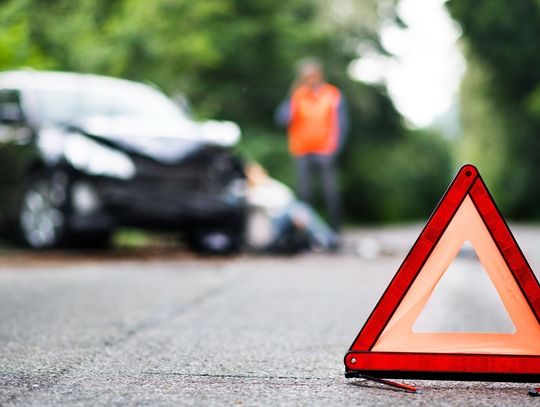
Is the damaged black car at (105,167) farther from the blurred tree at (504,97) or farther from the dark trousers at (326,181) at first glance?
the blurred tree at (504,97)

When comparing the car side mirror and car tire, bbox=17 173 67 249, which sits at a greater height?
the car side mirror

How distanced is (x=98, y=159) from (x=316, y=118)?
3.32m

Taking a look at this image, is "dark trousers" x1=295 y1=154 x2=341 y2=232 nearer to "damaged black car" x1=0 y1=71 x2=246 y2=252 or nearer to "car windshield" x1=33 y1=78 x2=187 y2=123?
A: "damaged black car" x1=0 y1=71 x2=246 y2=252

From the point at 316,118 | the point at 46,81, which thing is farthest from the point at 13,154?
the point at 316,118

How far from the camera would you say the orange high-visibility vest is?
1212 centimetres

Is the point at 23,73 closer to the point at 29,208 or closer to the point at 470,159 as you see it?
the point at 29,208

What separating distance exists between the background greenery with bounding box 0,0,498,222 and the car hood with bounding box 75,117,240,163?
2.02 m

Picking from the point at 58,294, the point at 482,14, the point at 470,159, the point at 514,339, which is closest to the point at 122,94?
the point at 482,14

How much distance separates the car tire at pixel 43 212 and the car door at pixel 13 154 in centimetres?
14

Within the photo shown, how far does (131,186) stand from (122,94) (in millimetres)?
1611

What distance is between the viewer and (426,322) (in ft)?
18.2

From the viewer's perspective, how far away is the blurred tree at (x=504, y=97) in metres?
10.4

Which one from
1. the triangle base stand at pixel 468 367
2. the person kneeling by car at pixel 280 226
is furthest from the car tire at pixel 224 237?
A: the triangle base stand at pixel 468 367

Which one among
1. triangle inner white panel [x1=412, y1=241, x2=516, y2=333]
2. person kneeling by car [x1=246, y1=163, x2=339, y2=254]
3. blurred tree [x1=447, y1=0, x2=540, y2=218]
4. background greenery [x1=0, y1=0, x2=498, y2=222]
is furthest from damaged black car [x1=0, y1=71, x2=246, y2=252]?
blurred tree [x1=447, y1=0, x2=540, y2=218]
